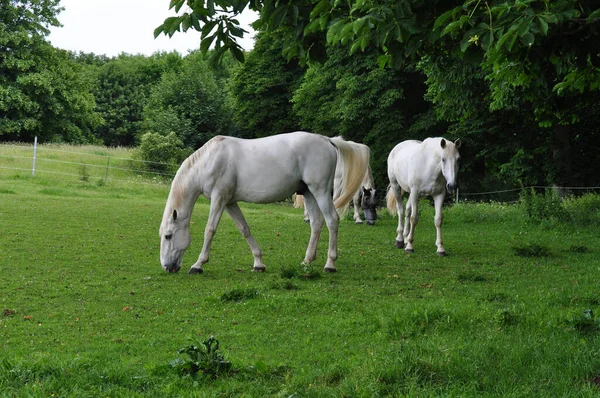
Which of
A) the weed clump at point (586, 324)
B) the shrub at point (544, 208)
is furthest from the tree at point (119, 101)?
the weed clump at point (586, 324)

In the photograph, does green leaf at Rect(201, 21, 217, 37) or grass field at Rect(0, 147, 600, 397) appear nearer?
grass field at Rect(0, 147, 600, 397)

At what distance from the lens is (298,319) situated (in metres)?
7.11

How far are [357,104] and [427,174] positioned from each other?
16778 mm

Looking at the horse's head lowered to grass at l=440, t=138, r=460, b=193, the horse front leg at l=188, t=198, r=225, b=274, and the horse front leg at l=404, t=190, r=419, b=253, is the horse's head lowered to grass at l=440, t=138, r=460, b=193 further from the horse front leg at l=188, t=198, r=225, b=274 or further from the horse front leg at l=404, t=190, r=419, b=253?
the horse front leg at l=188, t=198, r=225, b=274

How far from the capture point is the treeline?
1697 cm

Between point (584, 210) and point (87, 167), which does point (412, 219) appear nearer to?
point (584, 210)

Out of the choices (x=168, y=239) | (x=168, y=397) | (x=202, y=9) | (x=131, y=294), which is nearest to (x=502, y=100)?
(x=168, y=239)

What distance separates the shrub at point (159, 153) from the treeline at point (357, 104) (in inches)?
3.4

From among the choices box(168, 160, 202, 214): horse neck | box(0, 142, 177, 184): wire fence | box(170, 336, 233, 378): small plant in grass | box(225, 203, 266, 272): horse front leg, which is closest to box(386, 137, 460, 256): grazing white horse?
box(225, 203, 266, 272): horse front leg

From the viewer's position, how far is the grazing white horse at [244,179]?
10531 millimetres

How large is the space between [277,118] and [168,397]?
36.9m

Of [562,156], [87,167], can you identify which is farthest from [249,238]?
[87,167]

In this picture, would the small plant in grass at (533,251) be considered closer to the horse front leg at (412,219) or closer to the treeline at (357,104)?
the horse front leg at (412,219)

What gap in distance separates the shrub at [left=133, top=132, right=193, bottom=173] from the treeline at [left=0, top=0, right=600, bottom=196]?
9 cm
